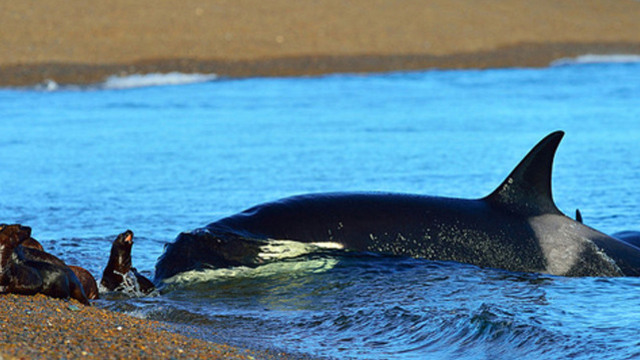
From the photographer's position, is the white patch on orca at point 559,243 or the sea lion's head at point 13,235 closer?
the sea lion's head at point 13,235

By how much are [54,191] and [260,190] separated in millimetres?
2686

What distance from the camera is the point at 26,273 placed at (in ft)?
21.5

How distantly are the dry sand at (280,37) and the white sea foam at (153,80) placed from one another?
0.76m

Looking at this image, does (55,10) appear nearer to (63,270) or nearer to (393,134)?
(393,134)

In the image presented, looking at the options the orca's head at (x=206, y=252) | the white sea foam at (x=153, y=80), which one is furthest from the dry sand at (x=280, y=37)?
the orca's head at (x=206, y=252)

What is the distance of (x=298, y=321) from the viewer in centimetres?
690

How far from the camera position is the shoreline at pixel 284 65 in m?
31.4

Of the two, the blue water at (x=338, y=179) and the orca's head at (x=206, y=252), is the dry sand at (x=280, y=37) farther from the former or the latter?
the orca's head at (x=206, y=252)

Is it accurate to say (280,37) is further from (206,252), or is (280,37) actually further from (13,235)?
(13,235)

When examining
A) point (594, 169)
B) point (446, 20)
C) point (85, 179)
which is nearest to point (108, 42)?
point (446, 20)

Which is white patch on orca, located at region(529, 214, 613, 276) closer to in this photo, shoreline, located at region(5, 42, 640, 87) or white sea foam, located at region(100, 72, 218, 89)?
white sea foam, located at region(100, 72, 218, 89)

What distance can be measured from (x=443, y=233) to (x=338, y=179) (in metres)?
6.10

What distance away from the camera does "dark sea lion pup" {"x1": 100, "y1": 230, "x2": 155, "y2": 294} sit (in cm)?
726

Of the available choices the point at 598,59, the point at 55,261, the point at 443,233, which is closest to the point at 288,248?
the point at 443,233
